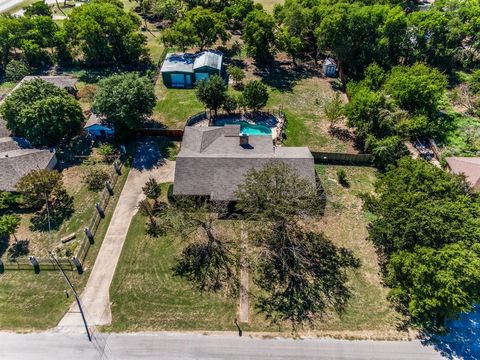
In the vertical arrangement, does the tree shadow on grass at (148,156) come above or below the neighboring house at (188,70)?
below

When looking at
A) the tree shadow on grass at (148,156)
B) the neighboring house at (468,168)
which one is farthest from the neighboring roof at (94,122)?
the neighboring house at (468,168)

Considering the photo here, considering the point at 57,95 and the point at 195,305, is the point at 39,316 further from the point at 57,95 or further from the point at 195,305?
the point at 57,95

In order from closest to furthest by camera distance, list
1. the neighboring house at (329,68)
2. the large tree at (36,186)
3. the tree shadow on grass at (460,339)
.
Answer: the tree shadow on grass at (460,339) < the large tree at (36,186) < the neighboring house at (329,68)

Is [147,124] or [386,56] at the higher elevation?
[386,56]

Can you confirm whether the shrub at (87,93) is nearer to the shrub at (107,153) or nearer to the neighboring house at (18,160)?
the neighboring house at (18,160)

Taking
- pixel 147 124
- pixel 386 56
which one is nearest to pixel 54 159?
pixel 147 124

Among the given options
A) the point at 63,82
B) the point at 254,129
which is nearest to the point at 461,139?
the point at 254,129
